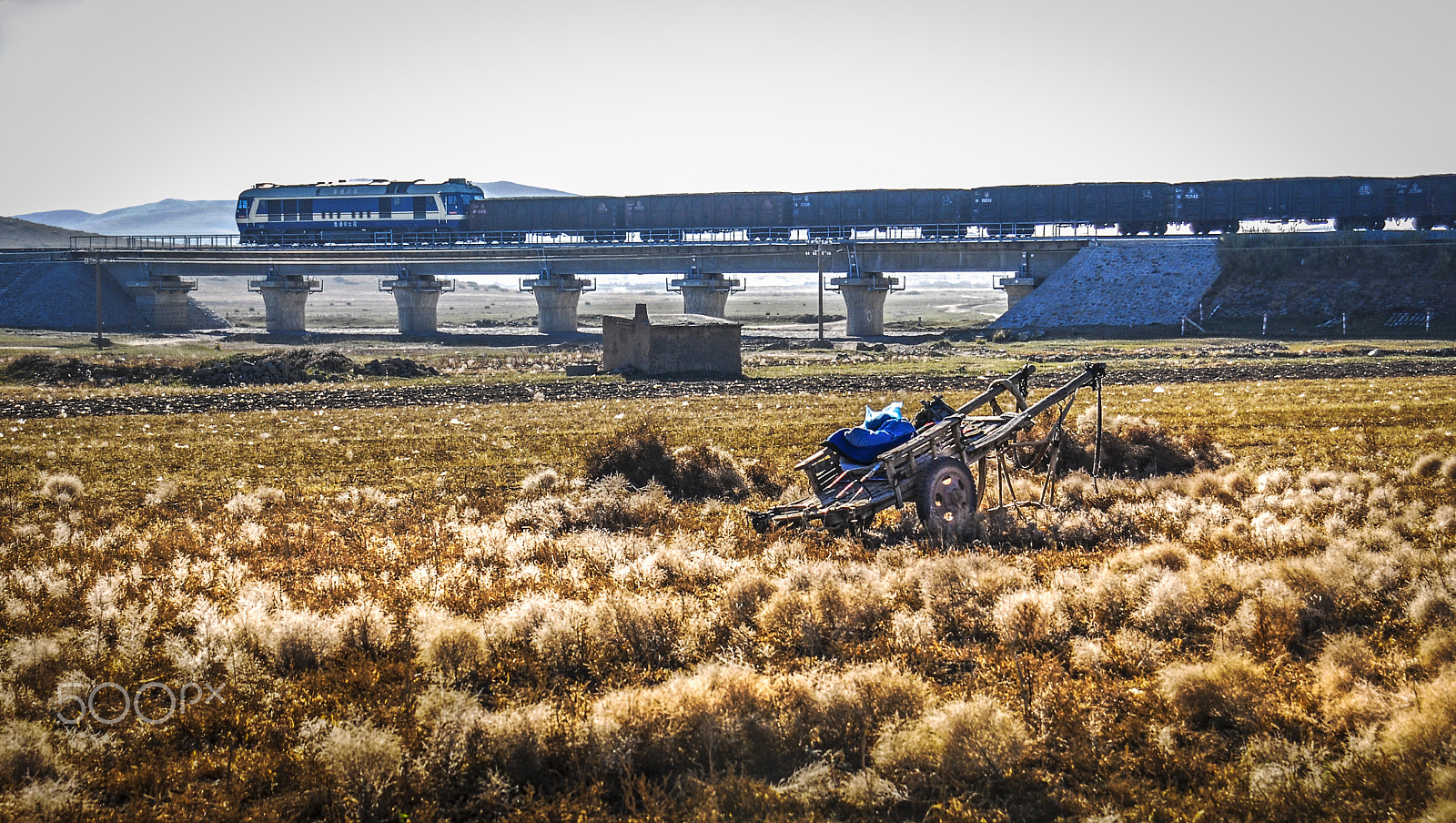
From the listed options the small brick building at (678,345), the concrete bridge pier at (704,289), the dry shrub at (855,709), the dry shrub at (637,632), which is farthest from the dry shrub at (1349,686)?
the concrete bridge pier at (704,289)

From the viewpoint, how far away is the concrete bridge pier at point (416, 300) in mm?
75938

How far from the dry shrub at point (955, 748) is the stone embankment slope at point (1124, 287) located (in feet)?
198

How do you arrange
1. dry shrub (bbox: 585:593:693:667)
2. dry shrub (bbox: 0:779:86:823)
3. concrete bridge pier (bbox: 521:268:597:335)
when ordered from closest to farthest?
dry shrub (bbox: 0:779:86:823)
dry shrub (bbox: 585:593:693:667)
concrete bridge pier (bbox: 521:268:597:335)

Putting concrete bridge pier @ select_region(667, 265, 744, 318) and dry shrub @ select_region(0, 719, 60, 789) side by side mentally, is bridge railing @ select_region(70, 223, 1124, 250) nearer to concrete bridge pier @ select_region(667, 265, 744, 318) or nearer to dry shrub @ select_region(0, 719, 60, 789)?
concrete bridge pier @ select_region(667, 265, 744, 318)

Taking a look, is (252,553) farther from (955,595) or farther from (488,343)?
(488,343)

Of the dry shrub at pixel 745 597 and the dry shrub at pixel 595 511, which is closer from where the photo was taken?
the dry shrub at pixel 745 597

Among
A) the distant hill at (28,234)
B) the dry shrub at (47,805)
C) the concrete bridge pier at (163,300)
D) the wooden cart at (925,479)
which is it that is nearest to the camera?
the dry shrub at (47,805)

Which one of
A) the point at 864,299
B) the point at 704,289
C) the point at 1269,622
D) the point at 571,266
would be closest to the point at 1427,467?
the point at 1269,622

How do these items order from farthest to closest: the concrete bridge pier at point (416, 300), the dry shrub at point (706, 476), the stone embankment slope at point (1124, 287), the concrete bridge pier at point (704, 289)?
the concrete bridge pier at point (416, 300), the concrete bridge pier at point (704, 289), the stone embankment slope at point (1124, 287), the dry shrub at point (706, 476)

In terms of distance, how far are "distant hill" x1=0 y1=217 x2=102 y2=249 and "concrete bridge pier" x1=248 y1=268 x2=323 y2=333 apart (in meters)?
103

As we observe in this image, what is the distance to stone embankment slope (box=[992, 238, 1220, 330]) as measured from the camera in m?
62.6

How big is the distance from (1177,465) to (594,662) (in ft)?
34.5

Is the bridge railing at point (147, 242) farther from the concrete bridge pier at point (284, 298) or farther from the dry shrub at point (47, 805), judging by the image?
the dry shrub at point (47, 805)

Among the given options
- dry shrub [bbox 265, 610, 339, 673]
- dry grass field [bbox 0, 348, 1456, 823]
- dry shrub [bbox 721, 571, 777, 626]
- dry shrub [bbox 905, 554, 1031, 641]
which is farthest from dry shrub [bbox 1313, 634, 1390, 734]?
dry shrub [bbox 265, 610, 339, 673]
